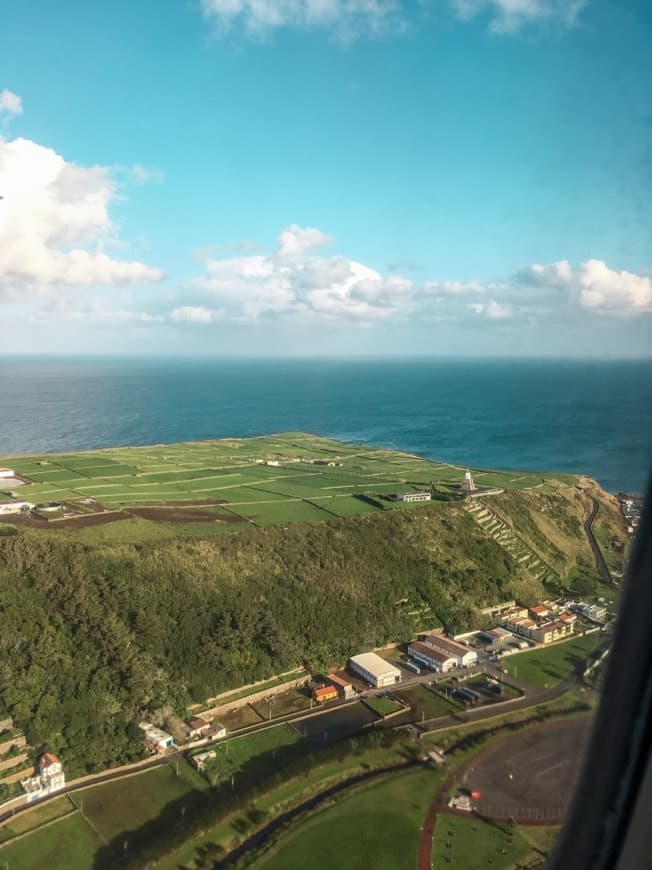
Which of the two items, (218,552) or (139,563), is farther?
(218,552)

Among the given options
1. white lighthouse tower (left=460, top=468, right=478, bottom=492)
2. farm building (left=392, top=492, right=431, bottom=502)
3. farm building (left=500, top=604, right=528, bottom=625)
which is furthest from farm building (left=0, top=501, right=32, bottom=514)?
white lighthouse tower (left=460, top=468, right=478, bottom=492)

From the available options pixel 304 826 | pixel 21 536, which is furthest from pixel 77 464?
pixel 304 826

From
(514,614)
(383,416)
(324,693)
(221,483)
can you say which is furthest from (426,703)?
(383,416)

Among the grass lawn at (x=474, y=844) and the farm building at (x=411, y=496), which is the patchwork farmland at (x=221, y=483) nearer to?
the farm building at (x=411, y=496)

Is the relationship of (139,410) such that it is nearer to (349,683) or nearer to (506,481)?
(506,481)

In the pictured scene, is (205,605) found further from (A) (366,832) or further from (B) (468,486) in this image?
(B) (468,486)
